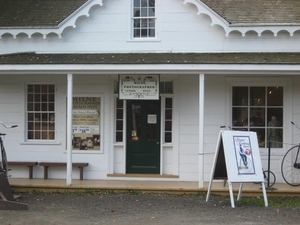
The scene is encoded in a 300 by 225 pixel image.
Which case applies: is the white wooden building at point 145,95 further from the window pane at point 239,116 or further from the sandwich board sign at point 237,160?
the sandwich board sign at point 237,160

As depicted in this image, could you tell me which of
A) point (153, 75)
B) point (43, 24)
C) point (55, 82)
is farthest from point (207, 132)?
point (43, 24)

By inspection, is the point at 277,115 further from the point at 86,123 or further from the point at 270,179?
the point at 86,123

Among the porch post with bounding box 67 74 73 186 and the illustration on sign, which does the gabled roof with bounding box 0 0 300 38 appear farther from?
the illustration on sign

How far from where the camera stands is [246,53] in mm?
13773

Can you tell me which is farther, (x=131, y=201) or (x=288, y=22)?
(x=288, y=22)

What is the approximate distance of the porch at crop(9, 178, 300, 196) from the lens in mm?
12406

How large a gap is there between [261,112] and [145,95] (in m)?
3.15

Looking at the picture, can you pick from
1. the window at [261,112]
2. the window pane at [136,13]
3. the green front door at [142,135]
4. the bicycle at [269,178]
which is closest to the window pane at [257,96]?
the window at [261,112]

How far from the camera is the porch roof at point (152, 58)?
41.2 ft

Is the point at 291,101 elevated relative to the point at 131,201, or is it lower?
elevated

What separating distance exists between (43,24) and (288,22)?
6.68 meters

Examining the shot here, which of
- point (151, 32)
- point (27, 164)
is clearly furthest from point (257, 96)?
point (27, 164)

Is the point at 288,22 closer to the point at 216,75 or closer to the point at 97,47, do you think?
the point at 216,75

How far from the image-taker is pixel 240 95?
45.9ft
